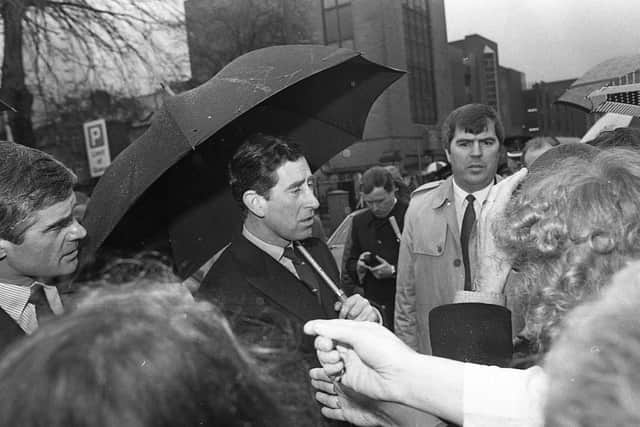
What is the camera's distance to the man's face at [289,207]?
2449 millimetres

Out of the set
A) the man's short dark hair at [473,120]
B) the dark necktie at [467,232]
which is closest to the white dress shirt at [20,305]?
the dark necktie at [467,232]

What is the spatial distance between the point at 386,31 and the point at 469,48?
21.6 m

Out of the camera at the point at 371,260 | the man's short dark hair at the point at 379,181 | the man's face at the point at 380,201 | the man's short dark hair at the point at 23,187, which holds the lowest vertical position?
the camera at the point at 371,260

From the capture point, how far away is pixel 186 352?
79cm

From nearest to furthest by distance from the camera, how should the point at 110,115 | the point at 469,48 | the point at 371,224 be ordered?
the point at 371,224, the point at 110,115, the point at 469,48

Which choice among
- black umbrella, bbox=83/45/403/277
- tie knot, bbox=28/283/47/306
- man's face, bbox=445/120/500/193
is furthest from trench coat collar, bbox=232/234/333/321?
man's face, bbox=445/120/500/193

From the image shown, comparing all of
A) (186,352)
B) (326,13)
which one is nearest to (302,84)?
(186,352)

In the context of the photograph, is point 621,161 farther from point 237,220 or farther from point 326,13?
point 326,13

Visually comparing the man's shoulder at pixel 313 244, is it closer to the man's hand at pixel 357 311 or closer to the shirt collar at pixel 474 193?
the man's hand at pixel 357 311

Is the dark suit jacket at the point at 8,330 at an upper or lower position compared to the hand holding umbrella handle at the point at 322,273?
upper

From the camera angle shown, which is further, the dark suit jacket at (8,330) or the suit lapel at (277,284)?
the suit lapel at (277,284)

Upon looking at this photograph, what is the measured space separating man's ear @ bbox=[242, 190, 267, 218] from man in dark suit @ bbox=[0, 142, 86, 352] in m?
0.66

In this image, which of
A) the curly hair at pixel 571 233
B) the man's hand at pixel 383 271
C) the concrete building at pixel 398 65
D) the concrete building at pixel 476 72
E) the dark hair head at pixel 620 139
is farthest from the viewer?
the concrete building at pixel 476 72

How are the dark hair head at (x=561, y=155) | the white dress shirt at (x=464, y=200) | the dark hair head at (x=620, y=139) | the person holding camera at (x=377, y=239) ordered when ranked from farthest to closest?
the person holding camera at (x=377, y=239) → the white dress shirt at (x=464, y=200) → the dark hair head at (x=620, y=139) → the dark hair head at (x=561, y=155)
